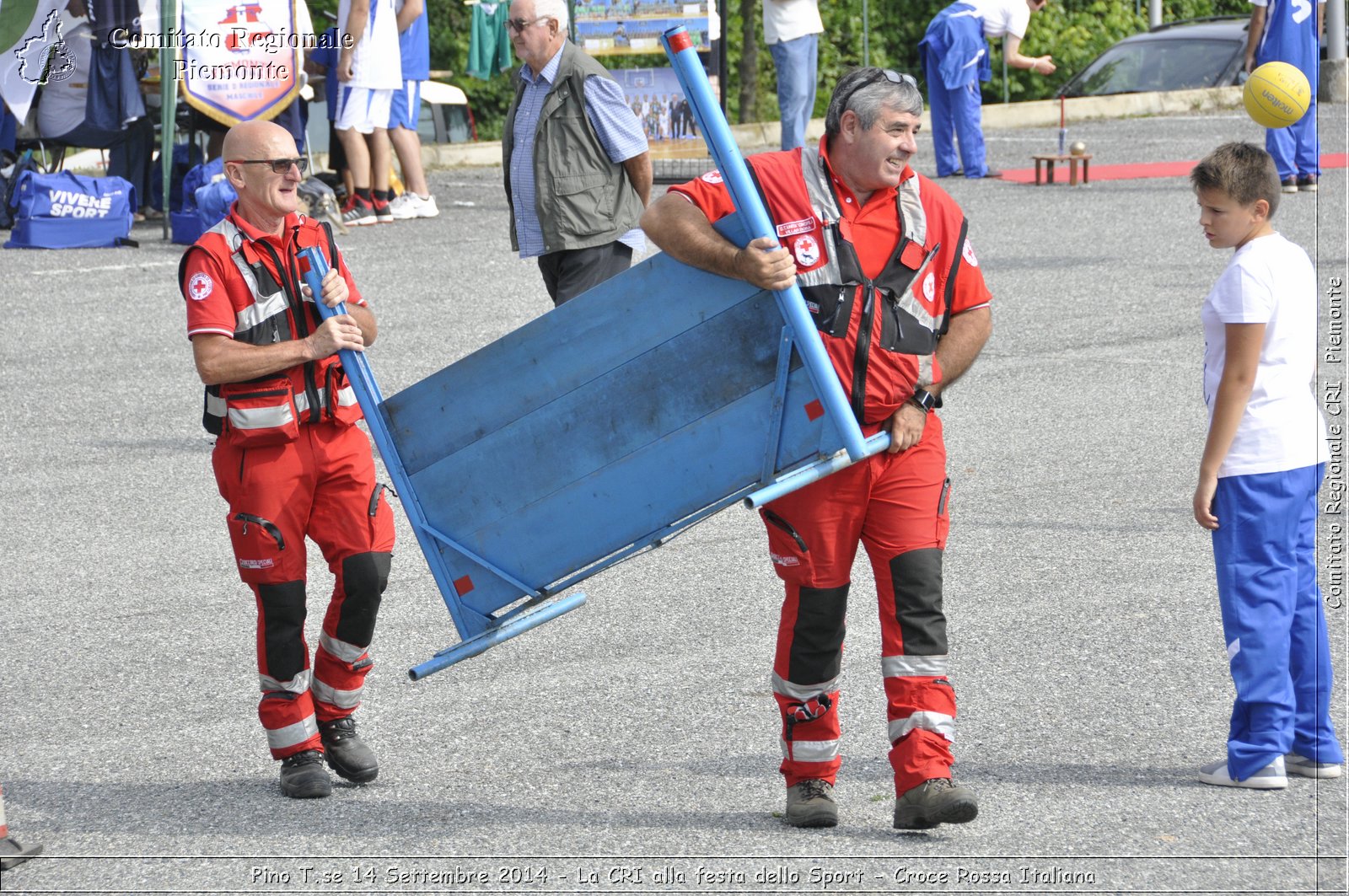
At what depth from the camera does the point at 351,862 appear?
4582 mm

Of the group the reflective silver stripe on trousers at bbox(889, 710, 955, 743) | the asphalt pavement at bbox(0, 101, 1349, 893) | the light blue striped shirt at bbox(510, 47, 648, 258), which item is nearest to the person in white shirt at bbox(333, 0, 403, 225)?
the asphalt pavement at bbox(0, 101, 1349, 893)

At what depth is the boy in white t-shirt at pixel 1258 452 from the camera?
468cm

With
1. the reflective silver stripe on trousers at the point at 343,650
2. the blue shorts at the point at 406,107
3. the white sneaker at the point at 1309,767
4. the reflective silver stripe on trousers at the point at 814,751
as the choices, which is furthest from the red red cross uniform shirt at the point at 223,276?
the blue shorts at the point at 406,107

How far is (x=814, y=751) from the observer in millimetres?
4758

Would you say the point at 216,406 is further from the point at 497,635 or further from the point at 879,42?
the point at 879,42

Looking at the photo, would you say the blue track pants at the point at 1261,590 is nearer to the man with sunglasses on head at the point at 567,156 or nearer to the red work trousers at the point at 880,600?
the red work trousers at the point at 880,600

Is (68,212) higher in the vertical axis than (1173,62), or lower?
lower

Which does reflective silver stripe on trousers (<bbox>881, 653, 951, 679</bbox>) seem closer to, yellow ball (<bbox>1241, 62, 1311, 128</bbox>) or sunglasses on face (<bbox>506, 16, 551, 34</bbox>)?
yellow ball (<bbox>1241, 62, 1311, 128</bbox>)

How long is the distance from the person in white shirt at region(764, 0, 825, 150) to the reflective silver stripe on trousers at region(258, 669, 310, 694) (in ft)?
38.2

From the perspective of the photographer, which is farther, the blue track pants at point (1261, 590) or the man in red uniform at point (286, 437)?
the man in red uniform at point (286, 437)

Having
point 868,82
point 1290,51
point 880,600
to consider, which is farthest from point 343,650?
Answer: point 1290,51

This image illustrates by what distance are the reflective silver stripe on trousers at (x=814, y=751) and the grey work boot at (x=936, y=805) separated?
0.25m

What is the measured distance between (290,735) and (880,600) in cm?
174

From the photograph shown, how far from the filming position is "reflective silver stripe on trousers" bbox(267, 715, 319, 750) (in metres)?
5.11
